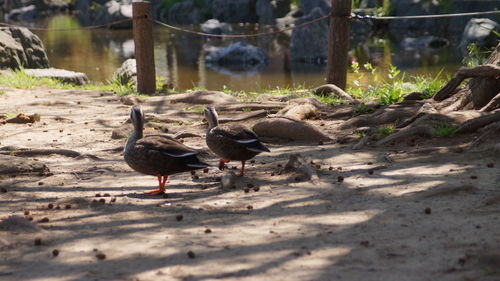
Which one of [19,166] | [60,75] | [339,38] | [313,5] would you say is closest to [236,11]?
[313,5]

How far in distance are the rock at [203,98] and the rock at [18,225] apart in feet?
18.4

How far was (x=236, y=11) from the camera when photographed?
3922cm

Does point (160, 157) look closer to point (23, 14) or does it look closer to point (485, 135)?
point (485, 135)

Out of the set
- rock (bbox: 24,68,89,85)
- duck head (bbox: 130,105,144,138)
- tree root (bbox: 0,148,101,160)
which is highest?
duck head (bbox: 130,105,144,138)

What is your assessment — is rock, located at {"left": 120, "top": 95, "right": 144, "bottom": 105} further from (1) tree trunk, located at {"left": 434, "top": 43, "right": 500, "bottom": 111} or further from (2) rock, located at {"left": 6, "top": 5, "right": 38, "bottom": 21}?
(2) rock, located at {"left": 6, "top": 5, "right": 38, "bottom": 21}

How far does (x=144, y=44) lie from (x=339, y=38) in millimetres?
3579

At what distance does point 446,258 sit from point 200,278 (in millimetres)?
1501

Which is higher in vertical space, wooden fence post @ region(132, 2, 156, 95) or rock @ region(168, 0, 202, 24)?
wooden fence post @ region(132, 2, 156, 95)

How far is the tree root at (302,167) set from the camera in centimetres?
570

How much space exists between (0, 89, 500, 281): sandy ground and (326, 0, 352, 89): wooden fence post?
12.3 feet

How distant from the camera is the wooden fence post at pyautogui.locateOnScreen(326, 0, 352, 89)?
33.6ft

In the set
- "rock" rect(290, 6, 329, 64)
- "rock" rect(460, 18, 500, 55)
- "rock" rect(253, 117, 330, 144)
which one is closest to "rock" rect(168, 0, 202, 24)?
"rock" rect(290, 6, 329, 64)

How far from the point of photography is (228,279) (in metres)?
3.69

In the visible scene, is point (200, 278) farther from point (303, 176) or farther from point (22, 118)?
point (22, 118)
